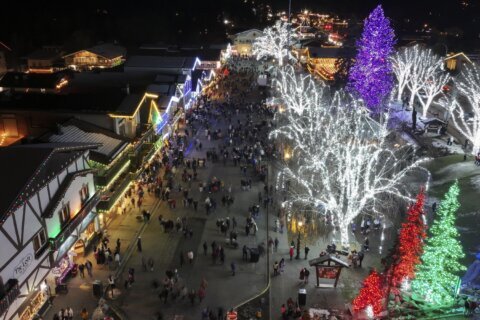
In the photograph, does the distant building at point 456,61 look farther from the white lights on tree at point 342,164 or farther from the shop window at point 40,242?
the shop window at point 40,242

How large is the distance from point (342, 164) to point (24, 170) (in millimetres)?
18131

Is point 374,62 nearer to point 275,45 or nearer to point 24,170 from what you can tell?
point 24,170

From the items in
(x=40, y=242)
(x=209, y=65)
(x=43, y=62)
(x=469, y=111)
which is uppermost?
(x=43, y=62)

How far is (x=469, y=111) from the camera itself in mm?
49344

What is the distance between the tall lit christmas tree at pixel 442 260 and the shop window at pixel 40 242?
15044 millimetres

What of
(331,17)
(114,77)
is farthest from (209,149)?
(331,17)

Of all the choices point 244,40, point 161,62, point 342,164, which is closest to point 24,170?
point 342,164

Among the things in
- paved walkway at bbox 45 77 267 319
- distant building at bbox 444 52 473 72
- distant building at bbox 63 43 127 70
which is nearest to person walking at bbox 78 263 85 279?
paved walkway at bbox 45 77 267 319

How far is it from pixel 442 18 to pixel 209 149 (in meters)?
110

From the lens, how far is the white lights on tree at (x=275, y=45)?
86.1 m

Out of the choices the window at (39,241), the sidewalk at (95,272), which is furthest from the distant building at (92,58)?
the window at (39,241)

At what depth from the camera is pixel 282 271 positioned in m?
22.6

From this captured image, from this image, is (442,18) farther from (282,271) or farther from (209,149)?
(282,271)

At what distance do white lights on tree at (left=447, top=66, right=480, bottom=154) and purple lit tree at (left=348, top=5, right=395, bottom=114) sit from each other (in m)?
6.79
